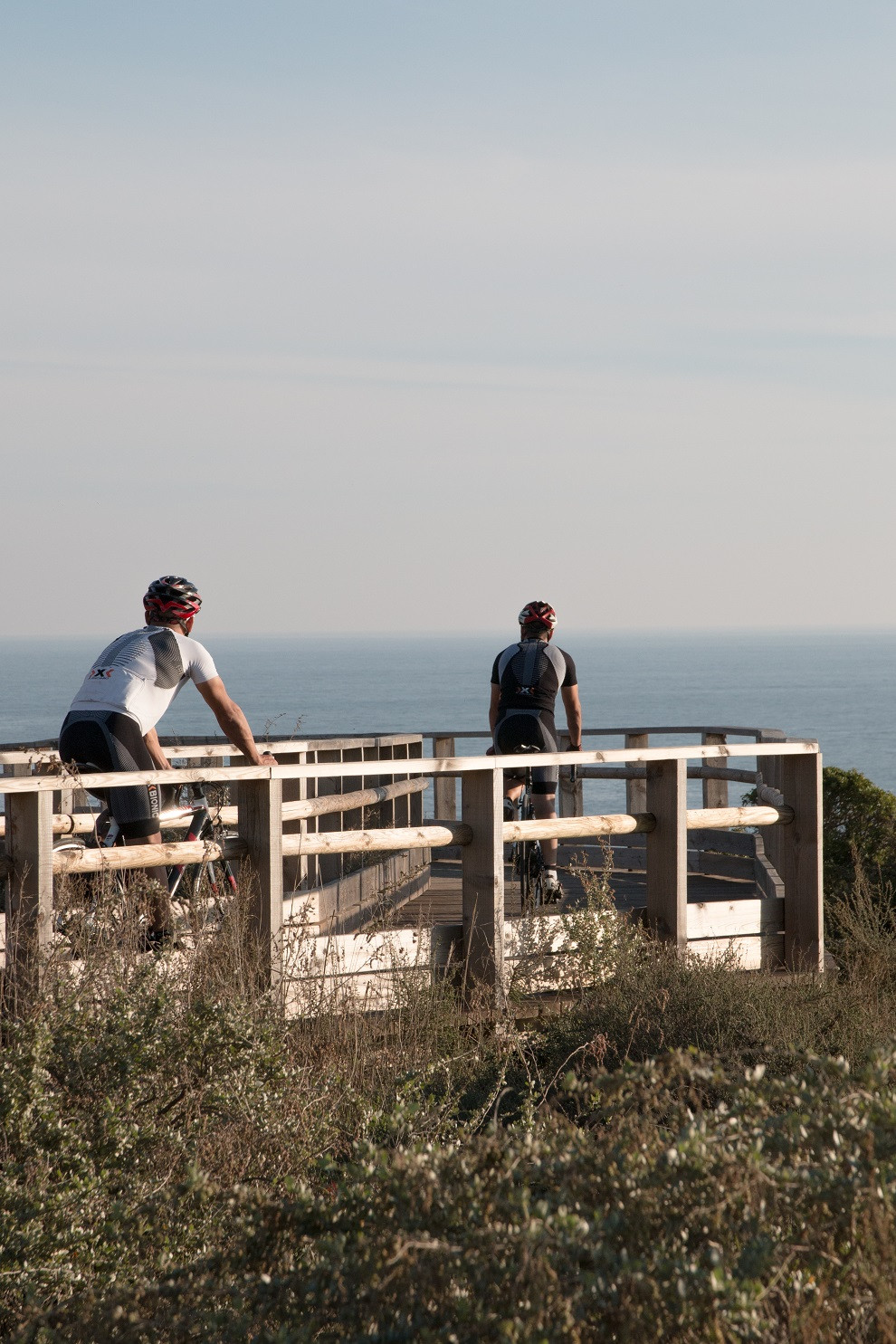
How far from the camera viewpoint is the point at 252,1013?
5.12m

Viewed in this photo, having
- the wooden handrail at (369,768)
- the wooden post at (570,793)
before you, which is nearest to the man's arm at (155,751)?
the wooden handrail at (369,768)

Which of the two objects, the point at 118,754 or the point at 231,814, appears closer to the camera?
the point at 118,754

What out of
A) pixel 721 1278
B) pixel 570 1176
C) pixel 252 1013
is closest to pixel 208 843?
pixel 252 1013

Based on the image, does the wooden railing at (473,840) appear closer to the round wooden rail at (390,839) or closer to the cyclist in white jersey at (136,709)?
the round wooden rail at (390,839)

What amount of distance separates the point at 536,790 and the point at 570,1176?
5.43 metres

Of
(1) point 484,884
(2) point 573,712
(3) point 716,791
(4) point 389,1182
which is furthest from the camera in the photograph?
(3) point 716,791

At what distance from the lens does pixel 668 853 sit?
305 inches

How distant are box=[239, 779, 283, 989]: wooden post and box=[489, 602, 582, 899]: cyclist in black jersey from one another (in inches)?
99.4

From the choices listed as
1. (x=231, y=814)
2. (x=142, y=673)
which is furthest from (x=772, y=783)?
(x=142, y=673)

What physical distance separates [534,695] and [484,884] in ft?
6.41

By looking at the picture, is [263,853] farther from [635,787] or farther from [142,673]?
[635,787]

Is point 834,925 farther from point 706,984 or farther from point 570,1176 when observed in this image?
point 570,1176

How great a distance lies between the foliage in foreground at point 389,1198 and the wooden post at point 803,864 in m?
3.75

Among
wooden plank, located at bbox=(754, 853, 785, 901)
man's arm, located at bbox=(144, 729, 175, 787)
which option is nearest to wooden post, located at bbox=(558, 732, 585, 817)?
wooden plank, located at bbox=(754, 853, 785, 901)
